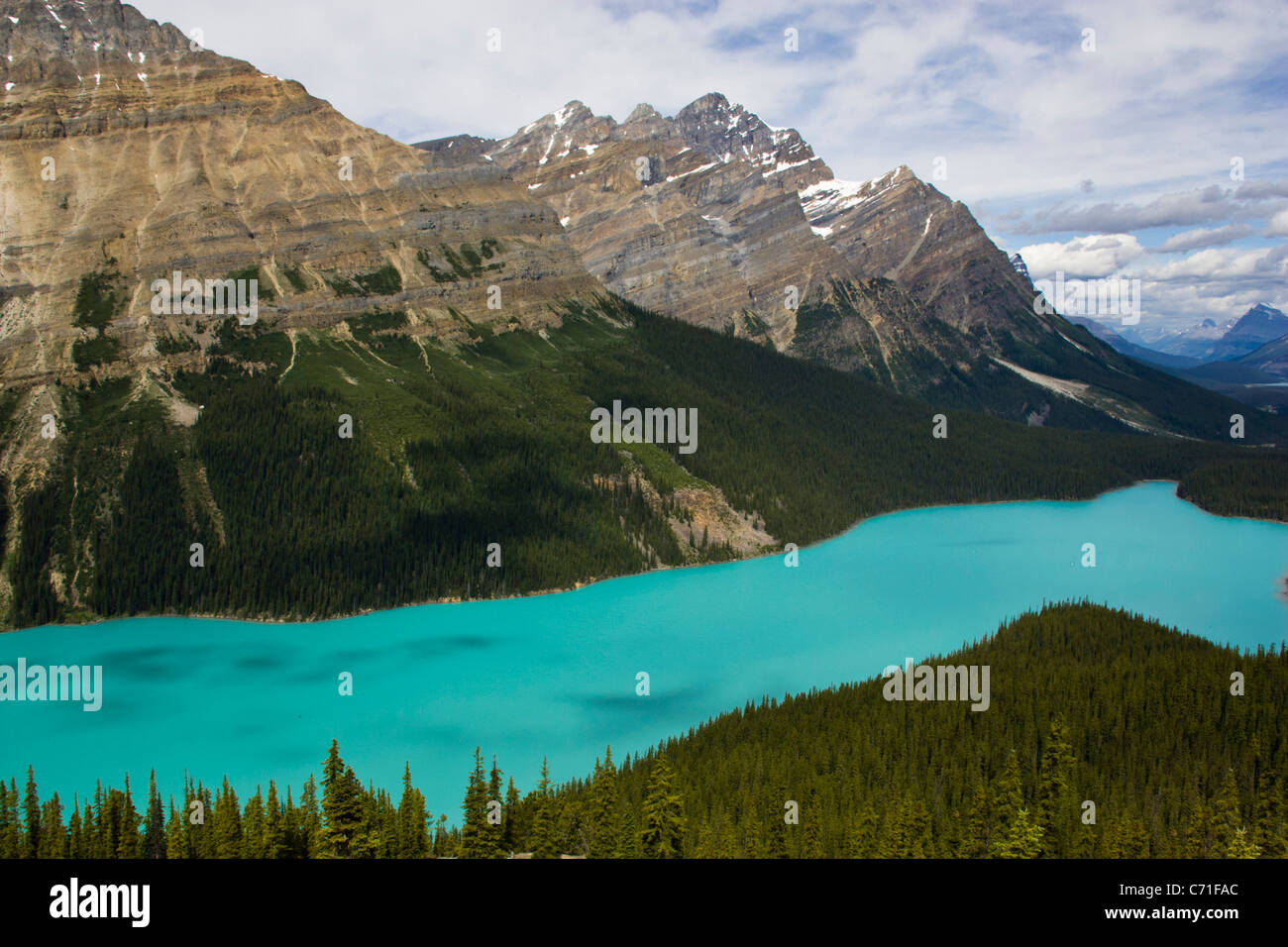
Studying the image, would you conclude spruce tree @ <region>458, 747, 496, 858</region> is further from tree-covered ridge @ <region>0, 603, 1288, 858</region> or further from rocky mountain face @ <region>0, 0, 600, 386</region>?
rocky mountain face @ <region>0, 0, 600, 386</region>

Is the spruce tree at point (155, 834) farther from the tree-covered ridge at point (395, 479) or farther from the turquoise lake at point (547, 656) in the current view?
the tree-covered ridge at point (395, 479)

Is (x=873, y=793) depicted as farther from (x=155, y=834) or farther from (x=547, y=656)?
(x=547, y=656)

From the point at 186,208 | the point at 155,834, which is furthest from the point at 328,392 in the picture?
the point at 155,834

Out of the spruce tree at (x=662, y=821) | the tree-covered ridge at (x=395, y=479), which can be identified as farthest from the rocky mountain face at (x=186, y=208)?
the spruce tree at (x=662, y=821)

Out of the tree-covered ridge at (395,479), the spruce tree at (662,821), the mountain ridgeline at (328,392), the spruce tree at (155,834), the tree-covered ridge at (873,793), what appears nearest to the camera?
the spruce tree at (662,821)

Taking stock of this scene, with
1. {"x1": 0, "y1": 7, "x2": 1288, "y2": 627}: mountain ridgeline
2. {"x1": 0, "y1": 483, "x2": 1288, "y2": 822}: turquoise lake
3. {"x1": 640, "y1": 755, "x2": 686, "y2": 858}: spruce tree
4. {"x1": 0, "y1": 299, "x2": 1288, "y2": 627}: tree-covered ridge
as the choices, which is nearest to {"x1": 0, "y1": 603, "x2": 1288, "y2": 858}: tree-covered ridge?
→ {"x1": 640, "y1": 755, "x2": 686, "y2": 858}: spruce tree

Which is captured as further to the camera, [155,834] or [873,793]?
[873,793]
